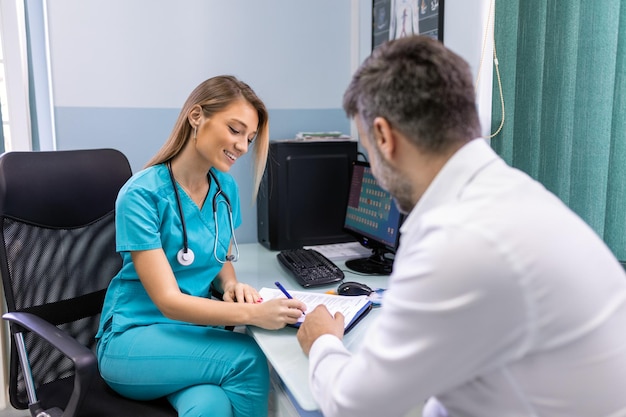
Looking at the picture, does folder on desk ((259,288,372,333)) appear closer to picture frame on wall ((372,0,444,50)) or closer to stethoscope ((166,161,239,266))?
stethoscope ((166,161,239,266))

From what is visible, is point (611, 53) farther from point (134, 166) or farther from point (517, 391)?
point (134, 166)

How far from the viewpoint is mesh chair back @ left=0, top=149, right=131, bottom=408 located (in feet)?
4.56

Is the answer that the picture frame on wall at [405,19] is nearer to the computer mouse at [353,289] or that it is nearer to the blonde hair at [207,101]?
the blonde hair at [207,101]

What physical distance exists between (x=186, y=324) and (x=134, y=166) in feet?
3.16

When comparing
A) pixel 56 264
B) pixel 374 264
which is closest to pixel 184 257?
pixel 56 264

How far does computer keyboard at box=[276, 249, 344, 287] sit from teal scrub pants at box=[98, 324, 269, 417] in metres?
0.31

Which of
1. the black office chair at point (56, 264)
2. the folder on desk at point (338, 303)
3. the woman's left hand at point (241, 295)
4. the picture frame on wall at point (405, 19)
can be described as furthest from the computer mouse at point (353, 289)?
the picture frame on wall at point (405, 19)

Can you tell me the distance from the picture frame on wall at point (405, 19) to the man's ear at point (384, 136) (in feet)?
3.65

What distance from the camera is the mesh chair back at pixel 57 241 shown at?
139 centimetres

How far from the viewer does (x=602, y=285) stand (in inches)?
27.8

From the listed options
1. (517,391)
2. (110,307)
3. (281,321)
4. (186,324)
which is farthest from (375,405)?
(110,307)

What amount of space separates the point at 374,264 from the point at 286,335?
0.64 metres

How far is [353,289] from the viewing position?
149 centimetres

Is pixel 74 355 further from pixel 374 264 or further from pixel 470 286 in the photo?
pixel 374 264
